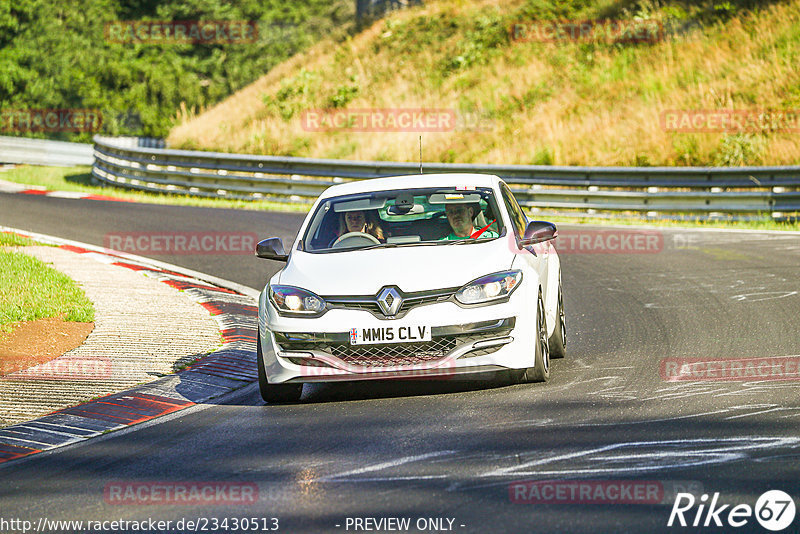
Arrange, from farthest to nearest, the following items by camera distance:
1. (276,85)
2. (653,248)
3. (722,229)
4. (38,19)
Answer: (38,19), (276,85), (722,229), (653,248)

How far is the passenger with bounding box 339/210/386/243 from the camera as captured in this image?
29.0 feet

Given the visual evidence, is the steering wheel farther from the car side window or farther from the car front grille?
the car side window

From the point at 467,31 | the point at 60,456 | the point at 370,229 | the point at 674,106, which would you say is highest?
the point at 467,31

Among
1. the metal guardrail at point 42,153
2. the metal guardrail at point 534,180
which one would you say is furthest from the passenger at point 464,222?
the metal guardrail at point 42,153

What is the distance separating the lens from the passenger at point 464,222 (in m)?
8.75

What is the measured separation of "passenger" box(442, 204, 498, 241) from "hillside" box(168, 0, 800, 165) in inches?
626

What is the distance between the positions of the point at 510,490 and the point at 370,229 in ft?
12.6

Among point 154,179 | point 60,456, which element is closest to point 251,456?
point 60,456

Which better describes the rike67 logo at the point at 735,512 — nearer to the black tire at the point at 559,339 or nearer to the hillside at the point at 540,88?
the black tire at the point at 559,339

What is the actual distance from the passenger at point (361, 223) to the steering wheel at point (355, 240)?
8 centimetres

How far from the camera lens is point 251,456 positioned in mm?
6402

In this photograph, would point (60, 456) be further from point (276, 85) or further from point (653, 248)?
point (276, 85)

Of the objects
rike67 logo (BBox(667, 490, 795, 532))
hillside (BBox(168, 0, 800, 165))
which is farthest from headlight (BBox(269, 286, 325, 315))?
hillside (BBox(168, 0, 800, 165))

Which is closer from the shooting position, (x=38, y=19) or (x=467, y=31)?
(x=467, y=31)
